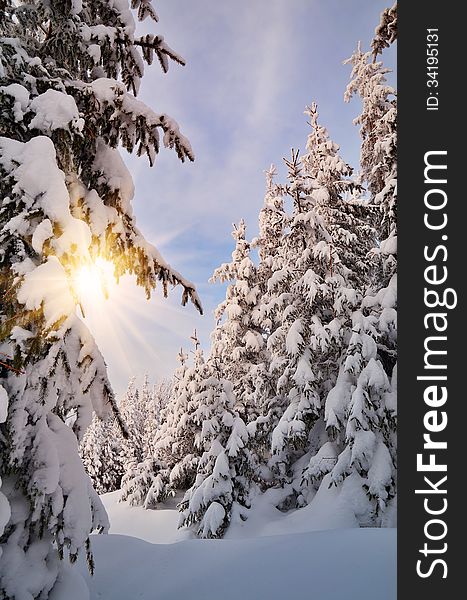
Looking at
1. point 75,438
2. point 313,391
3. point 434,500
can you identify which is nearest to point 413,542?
point 434,500

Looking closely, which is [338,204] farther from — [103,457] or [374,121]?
[103,457]

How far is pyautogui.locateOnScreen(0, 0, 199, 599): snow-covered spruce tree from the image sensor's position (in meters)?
3.71

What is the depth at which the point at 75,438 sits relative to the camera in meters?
4.77

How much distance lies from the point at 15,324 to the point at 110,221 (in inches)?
71.8

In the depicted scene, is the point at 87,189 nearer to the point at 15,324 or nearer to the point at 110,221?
the point at 110,221

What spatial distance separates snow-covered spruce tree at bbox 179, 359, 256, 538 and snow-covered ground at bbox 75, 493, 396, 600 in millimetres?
7628

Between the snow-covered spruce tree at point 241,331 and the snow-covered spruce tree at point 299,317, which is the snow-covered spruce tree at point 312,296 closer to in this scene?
the snow-covered spruce tree at point 299,317

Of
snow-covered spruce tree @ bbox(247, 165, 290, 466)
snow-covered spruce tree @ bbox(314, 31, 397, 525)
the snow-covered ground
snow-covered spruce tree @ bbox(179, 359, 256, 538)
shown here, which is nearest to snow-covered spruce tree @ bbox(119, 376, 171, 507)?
the snow-covered ground

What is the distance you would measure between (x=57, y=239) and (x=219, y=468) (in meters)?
13.5

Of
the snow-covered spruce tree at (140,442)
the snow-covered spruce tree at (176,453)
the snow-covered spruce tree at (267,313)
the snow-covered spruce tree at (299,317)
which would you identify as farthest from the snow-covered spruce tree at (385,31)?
the snow-covered spruce tree at (176,453)

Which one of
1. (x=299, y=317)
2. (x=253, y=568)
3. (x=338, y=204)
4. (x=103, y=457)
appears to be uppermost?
(x=338, y=204)

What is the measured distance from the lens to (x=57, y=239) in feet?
12.1

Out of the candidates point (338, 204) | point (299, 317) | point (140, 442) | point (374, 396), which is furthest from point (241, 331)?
point (140, 442)

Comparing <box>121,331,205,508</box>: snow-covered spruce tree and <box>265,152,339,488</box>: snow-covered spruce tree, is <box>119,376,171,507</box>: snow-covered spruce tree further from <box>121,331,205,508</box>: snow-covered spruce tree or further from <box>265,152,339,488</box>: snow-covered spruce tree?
<box>265,152,339,488</box>: snow-covered spruce tree
